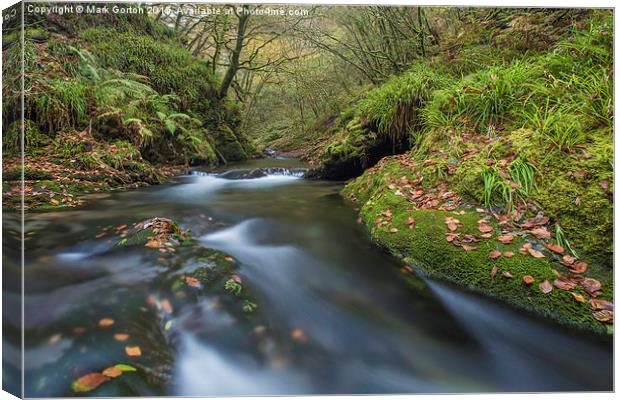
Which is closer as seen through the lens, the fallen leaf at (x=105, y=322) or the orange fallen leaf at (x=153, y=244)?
the fallen leaf at (x=105, y=322)

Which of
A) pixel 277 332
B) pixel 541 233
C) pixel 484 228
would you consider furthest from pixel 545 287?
pixel 277 332

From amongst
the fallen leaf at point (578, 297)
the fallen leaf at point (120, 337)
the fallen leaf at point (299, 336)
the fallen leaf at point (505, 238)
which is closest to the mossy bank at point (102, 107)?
the fallen leaf at point (120, 337)

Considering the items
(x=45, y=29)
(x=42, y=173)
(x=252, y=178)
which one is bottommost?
(x=252, y=178)

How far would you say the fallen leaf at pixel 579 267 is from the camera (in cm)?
196

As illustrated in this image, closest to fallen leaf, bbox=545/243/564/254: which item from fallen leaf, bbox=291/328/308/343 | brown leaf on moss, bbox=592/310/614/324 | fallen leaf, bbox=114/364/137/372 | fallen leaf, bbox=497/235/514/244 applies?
fallen leaf, bbox=497/235/514/244

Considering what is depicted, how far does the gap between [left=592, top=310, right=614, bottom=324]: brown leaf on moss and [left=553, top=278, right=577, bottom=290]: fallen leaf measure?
17cm

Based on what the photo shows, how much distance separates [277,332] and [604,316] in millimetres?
1713

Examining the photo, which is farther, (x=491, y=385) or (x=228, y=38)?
(x=228, y=38)

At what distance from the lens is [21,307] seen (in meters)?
1.49

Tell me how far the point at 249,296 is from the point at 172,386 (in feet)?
2.20

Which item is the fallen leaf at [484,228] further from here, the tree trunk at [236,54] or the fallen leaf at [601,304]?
the tree trunk at [236,54]

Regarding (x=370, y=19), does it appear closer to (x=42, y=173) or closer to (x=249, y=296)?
(x=249, y=296)

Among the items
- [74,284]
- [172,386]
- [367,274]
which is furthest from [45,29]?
[367,274]

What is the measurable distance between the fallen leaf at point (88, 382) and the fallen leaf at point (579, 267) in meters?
2.52
